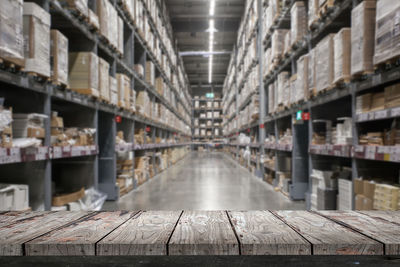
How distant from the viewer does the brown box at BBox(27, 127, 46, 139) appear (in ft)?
9.52

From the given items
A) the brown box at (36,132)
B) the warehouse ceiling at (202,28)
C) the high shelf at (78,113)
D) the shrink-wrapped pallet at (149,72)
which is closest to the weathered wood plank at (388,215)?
the high shelf at (78,113)

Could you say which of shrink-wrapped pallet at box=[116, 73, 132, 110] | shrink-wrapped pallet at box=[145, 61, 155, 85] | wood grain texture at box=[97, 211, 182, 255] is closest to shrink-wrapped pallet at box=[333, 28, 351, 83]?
wood grain texture at box=[97, 211, 182, 255]

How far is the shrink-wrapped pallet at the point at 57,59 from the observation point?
325 cm

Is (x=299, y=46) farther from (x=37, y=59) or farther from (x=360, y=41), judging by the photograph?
(x=37, y=59)

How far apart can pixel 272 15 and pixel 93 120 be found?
4685 mm

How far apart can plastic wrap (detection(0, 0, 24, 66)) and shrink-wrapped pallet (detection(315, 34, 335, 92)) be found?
3.43 meters

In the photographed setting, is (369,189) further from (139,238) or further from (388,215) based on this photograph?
(139,238)

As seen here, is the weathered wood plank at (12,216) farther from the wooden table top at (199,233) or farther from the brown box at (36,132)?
the brown box at (36,132)

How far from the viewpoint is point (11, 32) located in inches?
96.3

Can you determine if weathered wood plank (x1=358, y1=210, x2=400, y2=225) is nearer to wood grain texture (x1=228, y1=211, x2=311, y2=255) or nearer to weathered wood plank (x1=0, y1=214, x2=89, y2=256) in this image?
wood grain texture (x1=228, y1=211, x2=311, y2=255)

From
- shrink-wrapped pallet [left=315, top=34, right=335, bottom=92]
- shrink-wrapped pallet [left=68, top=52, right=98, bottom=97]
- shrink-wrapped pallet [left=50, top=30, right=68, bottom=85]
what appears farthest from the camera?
shrink-wrapped pallet [left=68, top=52, right=98, bottom=97]

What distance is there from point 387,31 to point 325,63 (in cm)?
125

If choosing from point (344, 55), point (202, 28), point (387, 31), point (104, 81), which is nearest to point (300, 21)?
point (344, 55)

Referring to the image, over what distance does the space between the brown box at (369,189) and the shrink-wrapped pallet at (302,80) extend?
1882 mm
